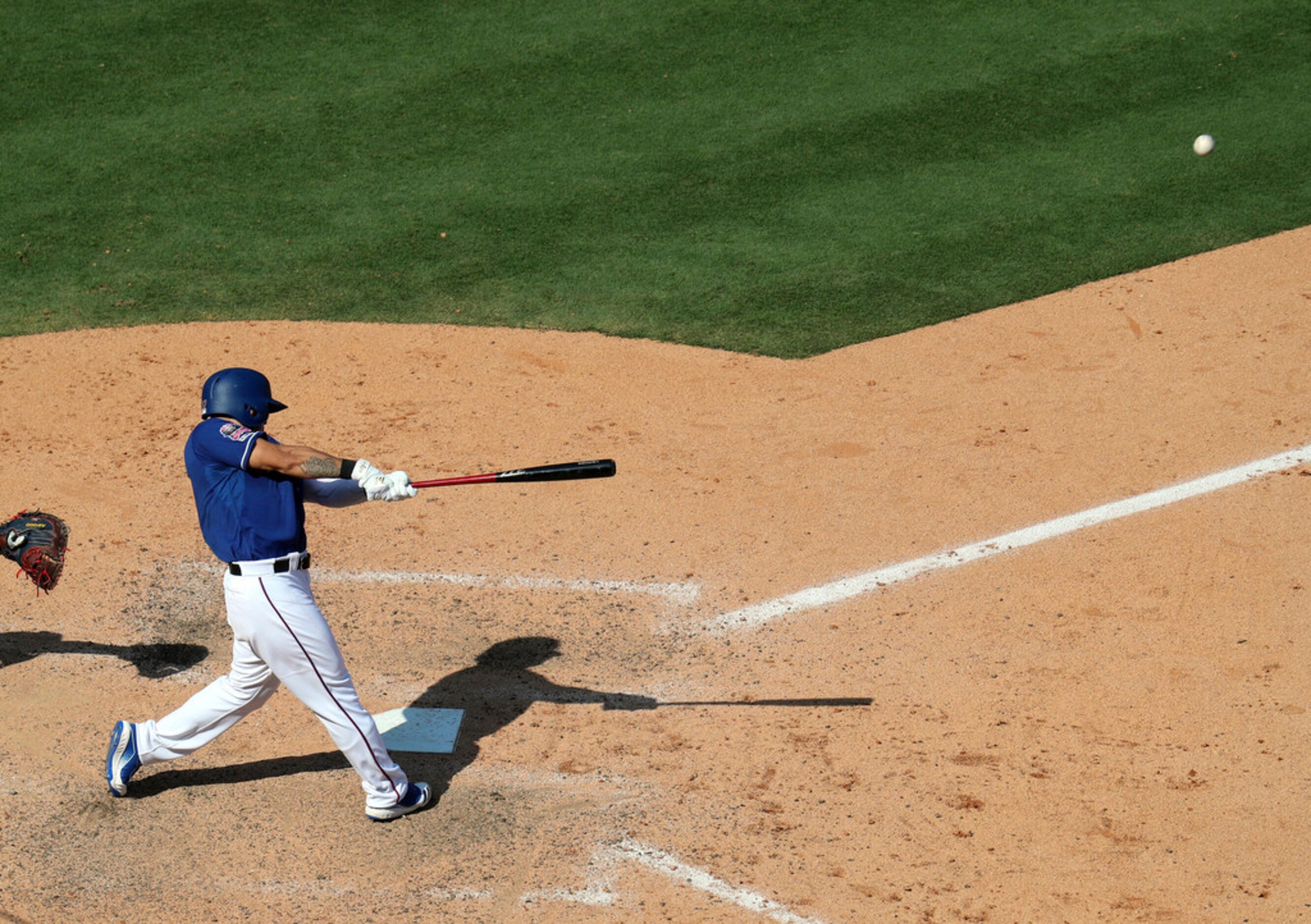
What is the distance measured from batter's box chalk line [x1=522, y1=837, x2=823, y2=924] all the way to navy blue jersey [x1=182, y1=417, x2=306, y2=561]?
1680mm

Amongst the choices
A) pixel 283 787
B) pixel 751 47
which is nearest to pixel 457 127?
pixel 751 47

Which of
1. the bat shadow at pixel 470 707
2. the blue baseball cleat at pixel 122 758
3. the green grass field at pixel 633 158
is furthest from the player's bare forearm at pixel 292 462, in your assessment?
the green grass field at pixel 633 158

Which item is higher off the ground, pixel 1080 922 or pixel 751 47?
pixel 751 47

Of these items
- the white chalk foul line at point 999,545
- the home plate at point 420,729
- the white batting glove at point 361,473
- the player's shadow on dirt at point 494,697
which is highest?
the white batting glove at point 361,473

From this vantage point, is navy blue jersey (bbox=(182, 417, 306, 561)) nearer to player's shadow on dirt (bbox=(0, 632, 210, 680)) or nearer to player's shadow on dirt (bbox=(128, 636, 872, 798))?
player's shadow on dirt (bbox=(128, 636, 872, 798))

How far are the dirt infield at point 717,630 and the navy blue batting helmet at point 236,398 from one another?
5.17 ft

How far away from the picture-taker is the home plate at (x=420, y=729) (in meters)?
5.85

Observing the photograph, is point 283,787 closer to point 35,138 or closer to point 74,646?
point 74,646

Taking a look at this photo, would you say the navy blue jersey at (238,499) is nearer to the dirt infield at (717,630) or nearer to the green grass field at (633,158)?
the dirt infield at (717,630)

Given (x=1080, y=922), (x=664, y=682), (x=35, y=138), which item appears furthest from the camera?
(x=35, y=138)

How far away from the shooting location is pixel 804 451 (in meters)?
7.95

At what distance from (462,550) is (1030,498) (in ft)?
10.4

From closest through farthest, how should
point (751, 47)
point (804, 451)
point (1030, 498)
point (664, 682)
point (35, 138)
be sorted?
point (664, 682) < point (1030, 498) < point (804, 451) < point (35, 138) < point (751, 47)

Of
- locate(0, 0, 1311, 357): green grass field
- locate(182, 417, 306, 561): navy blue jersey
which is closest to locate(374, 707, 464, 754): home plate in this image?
locate(182, 417, 306, 561): navy blue jersey
